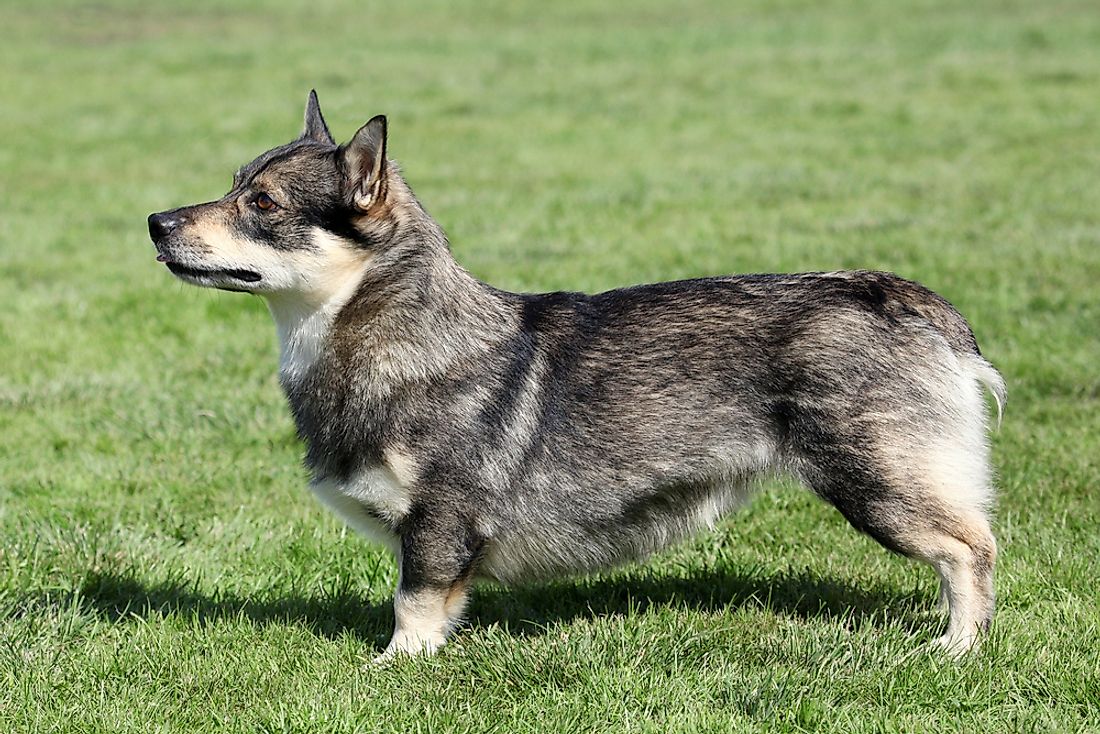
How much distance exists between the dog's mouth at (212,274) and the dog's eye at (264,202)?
0.74 feet

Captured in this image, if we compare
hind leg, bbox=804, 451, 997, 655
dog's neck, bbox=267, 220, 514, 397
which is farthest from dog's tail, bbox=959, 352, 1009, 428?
dog's neck, bbox=267, 220, 514, 397

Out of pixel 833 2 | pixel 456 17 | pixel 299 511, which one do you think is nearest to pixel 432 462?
pixel 299 511

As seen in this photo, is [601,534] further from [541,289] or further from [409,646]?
[541,289]

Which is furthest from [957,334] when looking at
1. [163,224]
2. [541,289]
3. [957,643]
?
[541,289]

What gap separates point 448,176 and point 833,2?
20099mm

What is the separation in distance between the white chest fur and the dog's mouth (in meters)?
0.71

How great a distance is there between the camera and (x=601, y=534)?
14.3ft

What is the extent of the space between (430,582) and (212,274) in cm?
122

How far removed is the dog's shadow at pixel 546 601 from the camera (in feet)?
14.9

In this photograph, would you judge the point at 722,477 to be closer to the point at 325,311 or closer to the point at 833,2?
the point at 325,311

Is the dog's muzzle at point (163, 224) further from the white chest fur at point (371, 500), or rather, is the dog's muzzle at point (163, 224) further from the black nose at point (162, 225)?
the white chest fur at point (371, 500)

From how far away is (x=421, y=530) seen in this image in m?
4.11

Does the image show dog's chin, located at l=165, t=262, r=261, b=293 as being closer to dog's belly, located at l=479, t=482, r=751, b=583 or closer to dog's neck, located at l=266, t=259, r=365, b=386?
dog's neck, located at l=266, t=259, r=365, b=386

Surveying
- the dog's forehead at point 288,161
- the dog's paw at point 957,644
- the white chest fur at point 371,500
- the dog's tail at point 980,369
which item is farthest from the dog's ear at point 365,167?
the dog's paw at point 957,644
